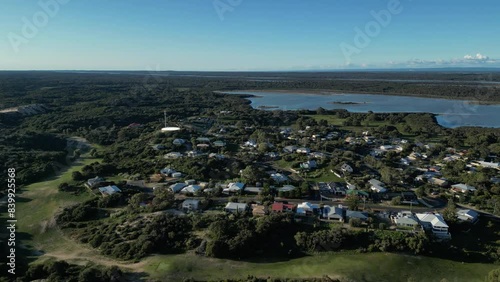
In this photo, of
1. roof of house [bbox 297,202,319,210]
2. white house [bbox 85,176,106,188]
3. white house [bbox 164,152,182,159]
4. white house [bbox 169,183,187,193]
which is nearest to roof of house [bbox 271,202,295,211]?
roof of house [bbox 297,202,319,210]

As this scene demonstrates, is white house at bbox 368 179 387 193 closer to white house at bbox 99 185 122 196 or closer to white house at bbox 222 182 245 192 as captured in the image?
white house at bbox 222 182 245 192

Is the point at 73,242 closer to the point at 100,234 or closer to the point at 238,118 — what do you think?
the point at 100,234

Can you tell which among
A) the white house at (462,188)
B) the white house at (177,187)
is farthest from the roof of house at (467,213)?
the white house at (177,187)

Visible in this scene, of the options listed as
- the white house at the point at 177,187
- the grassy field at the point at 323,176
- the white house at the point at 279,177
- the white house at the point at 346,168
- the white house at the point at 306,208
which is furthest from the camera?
the white house at the point at 346,168

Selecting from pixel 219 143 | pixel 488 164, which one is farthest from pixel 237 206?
pixel 488 164

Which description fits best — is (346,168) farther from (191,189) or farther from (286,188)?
(191,189)

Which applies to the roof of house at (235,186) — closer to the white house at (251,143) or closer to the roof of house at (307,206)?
the roof of house at (307,206)

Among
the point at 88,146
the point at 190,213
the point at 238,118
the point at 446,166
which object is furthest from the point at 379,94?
the point at 190,213
